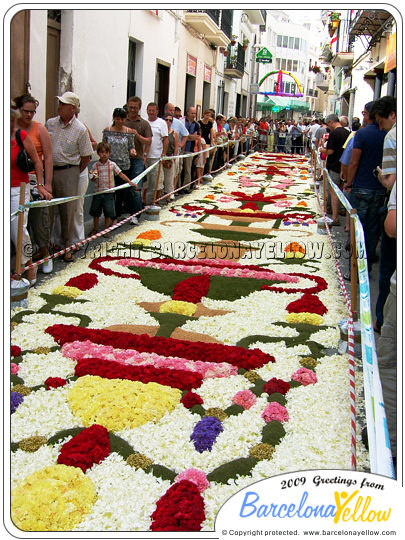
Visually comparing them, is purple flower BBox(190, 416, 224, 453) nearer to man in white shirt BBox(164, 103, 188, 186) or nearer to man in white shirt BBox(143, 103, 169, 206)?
man in white shirt BBox(143, 103, 169, 206)

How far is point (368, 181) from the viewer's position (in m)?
6.48

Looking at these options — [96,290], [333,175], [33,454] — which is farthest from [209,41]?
[33,454]

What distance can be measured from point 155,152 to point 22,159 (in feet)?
16.6

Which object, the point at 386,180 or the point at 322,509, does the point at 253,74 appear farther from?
the point at 322,509

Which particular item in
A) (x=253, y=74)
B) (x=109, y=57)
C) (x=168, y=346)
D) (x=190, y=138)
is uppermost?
(x=253, y=74)

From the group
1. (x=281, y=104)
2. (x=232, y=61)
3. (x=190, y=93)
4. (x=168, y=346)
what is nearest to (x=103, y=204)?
(x=168, y=346)

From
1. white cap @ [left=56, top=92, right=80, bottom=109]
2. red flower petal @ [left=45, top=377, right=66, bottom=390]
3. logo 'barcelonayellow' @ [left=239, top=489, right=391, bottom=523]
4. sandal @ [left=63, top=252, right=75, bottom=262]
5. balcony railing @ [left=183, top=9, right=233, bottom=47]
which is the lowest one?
red flower petal @ [left=45, top=377, right=66, bottom=390]

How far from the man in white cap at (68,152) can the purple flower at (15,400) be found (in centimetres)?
338

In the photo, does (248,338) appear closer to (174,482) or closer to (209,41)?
(174,482)

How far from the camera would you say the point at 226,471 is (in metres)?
3.09

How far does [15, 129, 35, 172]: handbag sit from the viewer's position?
5.63 metres

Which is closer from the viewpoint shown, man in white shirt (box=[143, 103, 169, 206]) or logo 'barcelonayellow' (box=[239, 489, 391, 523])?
logo 'barcelonayellow' (box=[239, 489, 391, 523])

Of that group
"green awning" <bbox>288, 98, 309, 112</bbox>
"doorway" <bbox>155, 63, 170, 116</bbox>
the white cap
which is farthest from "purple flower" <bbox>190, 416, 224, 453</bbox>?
→ "green awning" <bbox>288, 98, 309, 112</bbox>

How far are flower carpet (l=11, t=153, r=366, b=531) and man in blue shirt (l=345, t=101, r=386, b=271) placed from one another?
0.78m
